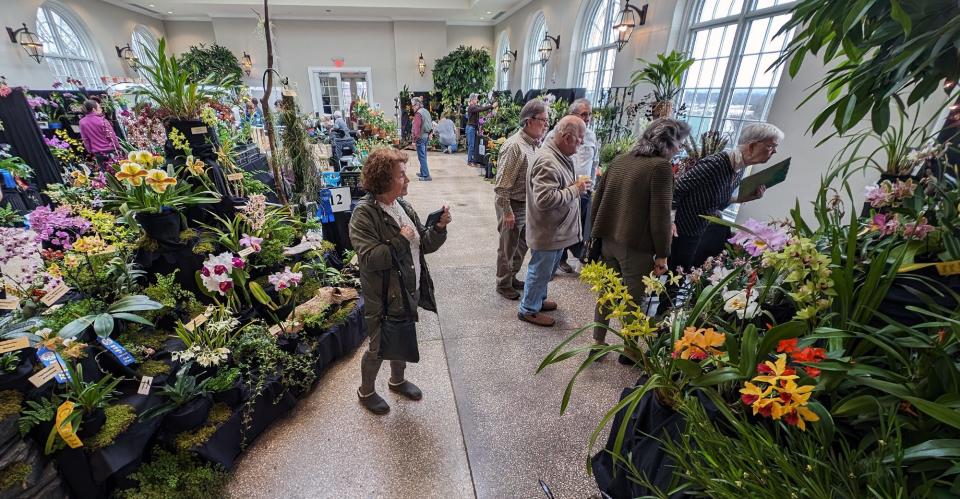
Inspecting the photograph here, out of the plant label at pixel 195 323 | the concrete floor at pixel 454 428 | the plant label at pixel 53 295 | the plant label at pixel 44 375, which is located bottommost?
the concrete floor at pixel 454 428

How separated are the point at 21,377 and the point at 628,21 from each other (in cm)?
646

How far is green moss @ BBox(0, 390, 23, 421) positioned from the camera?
1.17 meters

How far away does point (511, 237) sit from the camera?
9.30 feet

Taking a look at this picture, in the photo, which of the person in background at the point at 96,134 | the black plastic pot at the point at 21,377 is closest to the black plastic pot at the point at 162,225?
the black plastic pot at the point at 21,377

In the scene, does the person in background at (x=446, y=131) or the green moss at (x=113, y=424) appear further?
the person in background at (x=446, y=131)

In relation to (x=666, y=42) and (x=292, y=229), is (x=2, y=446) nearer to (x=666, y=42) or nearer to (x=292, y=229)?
(x=292, y=229)

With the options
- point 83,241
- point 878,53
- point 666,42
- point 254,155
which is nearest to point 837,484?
point 878,53

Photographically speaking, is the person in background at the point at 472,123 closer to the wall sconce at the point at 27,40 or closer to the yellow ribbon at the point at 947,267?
the yellow ribbon at the point at 947,267

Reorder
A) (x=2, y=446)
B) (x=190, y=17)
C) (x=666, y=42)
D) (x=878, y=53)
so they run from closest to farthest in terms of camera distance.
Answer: (x=878, y=53) → (x=2, y=446) → (x=666, y=42) → (x=190, y=17)

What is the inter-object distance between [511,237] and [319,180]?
1667 mm

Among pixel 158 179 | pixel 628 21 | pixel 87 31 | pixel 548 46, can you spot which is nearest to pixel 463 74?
pixel 548 46

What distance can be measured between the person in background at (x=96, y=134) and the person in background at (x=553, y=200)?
18.7 ft

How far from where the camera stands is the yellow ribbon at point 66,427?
48.3 inches

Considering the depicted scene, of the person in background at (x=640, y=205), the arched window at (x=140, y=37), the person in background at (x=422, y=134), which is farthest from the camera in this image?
the arched window at (x=140, y=37)
